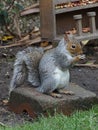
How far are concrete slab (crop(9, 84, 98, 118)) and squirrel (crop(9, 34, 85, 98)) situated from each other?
113 mm

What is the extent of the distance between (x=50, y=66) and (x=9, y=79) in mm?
1776

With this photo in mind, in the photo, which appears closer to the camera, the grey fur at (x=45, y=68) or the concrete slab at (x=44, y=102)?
the concrete slab at (x=44, y=102)

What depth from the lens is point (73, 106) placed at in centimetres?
582

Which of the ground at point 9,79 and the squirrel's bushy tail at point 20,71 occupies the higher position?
the squirrel's bushy tail at point 20,71

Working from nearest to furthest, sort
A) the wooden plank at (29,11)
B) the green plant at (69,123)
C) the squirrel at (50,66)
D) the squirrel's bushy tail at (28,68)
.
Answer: the green plant at (69,123) → the squirrel at (50,66) → the squirrel's bushy tail at (28,68) → the wooden plank at (29,11)

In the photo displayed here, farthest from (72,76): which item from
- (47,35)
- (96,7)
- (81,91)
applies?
(96,7)

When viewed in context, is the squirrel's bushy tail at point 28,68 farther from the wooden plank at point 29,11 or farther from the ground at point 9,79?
the wooden plank at point 29,11

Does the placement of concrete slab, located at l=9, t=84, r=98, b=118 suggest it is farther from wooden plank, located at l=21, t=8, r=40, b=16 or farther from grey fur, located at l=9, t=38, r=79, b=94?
wooden plank, located at l=21, t=8, r=40, b=16

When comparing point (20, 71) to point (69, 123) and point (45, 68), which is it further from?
point (69, 123)

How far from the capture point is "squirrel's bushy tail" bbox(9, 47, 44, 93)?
6062 mm

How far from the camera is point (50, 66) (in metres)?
5.83

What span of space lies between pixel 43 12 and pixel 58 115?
10.4ft

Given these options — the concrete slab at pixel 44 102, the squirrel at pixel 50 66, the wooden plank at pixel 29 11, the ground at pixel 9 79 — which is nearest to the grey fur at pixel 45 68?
the squirrel at pixel 50 66

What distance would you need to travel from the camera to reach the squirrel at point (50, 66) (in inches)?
226
